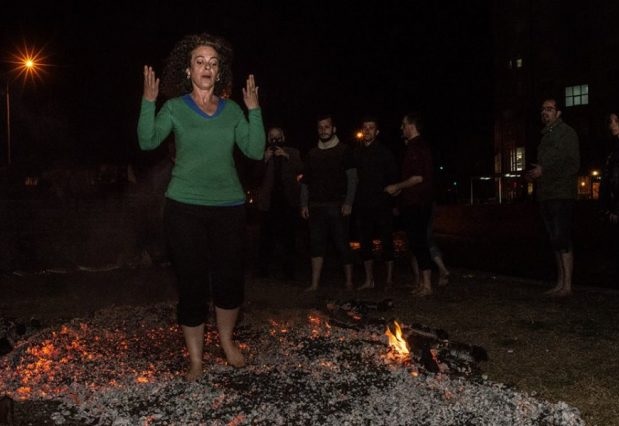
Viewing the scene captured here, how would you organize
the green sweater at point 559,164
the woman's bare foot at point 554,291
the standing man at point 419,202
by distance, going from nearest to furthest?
the green sweater at point 559,164
the woman's bare foot at point 554,291
the standing man at point 419,202

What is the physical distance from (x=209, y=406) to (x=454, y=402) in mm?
1299

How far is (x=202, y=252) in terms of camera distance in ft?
12.9

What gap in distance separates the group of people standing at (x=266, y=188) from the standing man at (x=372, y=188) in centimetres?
1

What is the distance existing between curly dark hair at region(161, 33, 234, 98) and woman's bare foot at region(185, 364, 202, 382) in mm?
1795

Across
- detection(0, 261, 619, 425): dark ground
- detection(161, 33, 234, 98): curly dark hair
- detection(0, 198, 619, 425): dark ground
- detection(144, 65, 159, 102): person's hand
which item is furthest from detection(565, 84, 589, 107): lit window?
detection(144, 65, 159, 102): person's hand

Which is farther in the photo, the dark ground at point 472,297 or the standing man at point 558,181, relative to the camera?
the standing man at point 558,181

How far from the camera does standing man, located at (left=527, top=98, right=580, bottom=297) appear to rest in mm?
6719

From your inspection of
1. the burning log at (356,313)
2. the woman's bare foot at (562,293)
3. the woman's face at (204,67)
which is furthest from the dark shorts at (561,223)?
the woman's face at (204,67)

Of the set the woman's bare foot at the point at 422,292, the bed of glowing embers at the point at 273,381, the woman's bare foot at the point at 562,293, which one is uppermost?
the bed of glowing embers at the point at 273,381

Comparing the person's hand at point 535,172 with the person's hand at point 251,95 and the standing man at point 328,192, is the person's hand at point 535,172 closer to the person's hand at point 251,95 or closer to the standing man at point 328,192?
the standing man at point 328,192

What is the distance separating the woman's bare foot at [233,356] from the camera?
4.05 meters

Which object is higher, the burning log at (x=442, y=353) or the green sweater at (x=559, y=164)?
the green sweater at (x=559, y=164)

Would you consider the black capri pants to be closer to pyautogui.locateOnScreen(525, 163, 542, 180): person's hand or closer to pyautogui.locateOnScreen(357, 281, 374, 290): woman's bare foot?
pyautogui.locateOnScreen(357, 281, 374, 290): woman's bare foot

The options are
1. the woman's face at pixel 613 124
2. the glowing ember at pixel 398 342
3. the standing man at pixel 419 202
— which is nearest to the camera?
the glowing ember at pixel 398 342
